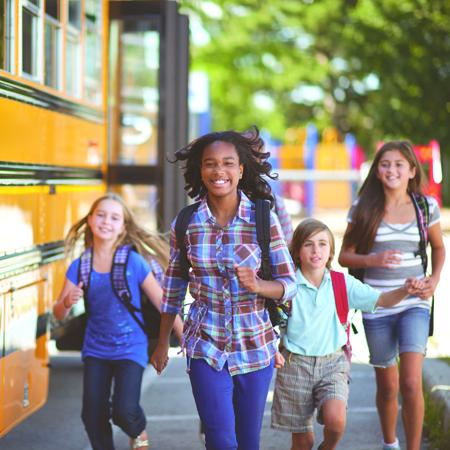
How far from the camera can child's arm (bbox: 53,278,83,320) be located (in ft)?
14.9

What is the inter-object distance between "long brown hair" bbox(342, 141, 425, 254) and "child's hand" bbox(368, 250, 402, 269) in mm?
136

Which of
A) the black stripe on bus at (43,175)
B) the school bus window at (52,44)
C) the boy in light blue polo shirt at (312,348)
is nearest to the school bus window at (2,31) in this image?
the black stripe on bus at (43,175)

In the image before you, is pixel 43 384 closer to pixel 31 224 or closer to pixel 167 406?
pixel 31 224

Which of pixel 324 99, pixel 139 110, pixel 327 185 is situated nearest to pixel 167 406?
pixel 139 110

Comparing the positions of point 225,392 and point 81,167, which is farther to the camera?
point 81,167

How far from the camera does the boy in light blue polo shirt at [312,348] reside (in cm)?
423

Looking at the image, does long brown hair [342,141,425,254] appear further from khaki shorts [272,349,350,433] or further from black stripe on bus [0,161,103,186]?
black stripe on bus [0,161,103,186]

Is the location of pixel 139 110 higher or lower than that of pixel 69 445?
higher

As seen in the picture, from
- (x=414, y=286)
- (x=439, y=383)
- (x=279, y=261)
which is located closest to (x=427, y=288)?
(x=414, y=286)

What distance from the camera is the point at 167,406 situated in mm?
6207

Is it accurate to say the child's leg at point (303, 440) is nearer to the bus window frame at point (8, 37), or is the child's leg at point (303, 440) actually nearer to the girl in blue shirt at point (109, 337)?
the girl in blue shirt at point (109, 337)

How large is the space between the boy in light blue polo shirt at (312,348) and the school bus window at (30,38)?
5.33 ft

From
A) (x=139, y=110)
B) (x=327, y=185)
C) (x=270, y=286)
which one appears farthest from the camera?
(x=327, y=185)

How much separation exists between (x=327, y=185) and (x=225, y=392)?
2369cm
